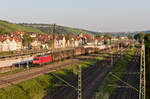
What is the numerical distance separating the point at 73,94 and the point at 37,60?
2552cm

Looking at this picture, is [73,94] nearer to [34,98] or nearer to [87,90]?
[87,90]

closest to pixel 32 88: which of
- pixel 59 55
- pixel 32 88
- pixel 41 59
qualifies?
pixel 32 88

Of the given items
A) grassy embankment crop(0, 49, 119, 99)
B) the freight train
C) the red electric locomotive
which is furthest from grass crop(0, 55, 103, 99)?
the freight train

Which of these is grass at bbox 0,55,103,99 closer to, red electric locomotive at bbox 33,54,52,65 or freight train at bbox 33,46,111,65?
red electric locomotive at bbox 33,54,52,65

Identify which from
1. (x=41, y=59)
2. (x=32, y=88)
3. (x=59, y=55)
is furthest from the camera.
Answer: (x=59, y=55)

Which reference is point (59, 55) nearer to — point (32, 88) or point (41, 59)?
point (41, 59)

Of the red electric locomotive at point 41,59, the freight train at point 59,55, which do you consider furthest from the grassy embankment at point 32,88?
the freight train at point 59,55

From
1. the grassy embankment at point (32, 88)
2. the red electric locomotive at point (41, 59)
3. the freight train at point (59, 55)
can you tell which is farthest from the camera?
the freight train at point (59, 55)

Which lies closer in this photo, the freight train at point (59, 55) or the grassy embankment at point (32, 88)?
the grassy embankment at point (32, 88)

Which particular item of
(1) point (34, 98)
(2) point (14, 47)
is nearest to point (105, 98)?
(1) point (34, 98)

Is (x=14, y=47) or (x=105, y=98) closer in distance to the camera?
(x=105, y=98)

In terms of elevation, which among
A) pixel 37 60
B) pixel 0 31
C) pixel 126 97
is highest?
pixel 0 31

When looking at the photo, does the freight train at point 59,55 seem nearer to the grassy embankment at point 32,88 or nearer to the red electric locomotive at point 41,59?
the red electric locomotive at point 41,59

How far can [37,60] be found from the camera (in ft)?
200
